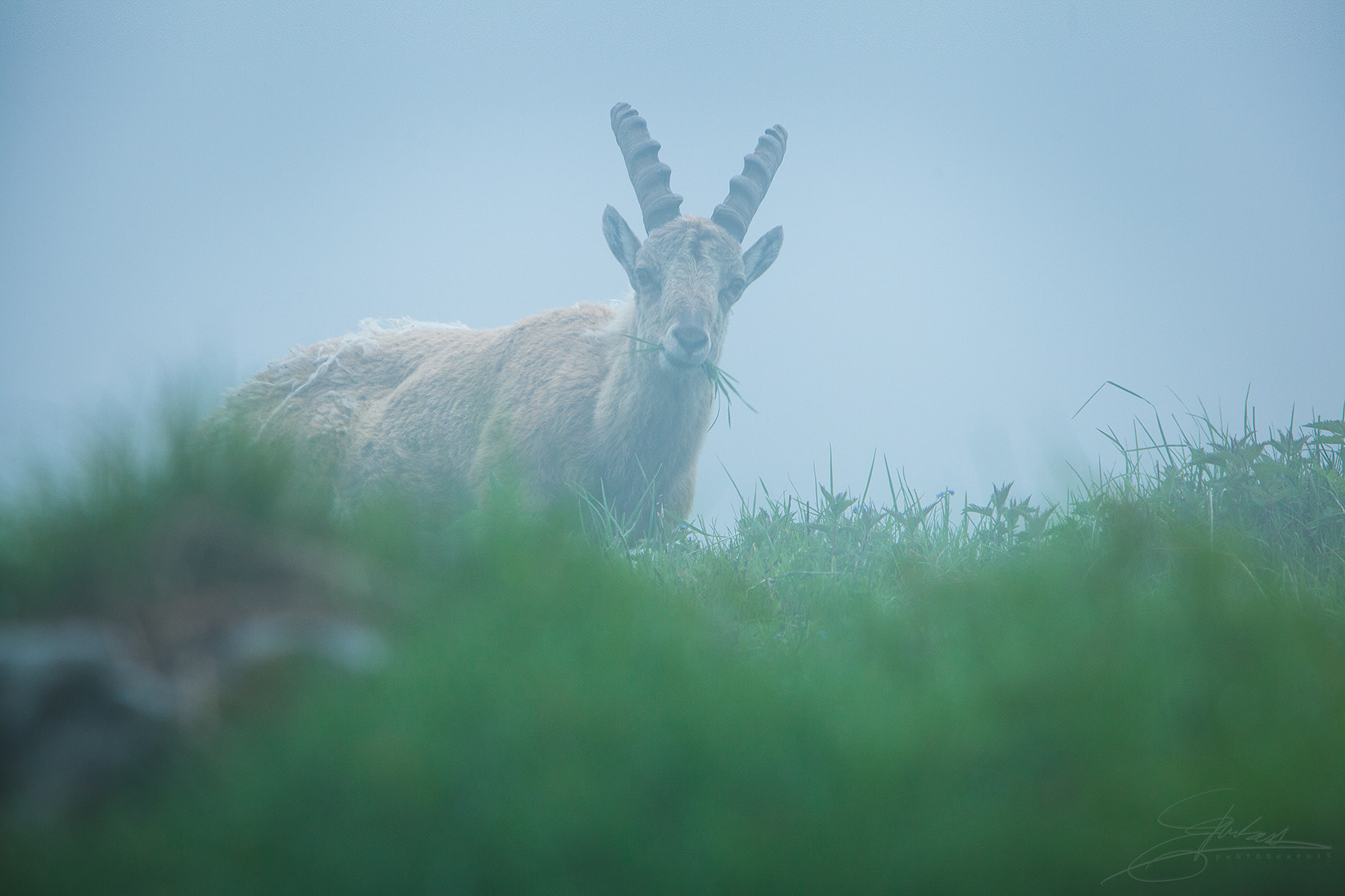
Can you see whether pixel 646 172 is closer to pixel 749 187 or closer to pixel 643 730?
pixel 749 187

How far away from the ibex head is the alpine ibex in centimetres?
2

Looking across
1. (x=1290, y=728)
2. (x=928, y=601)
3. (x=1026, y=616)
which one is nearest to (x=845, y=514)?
(x=928, y=601)

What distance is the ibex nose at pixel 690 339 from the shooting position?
Answer: 5.66 metres

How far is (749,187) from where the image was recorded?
753 centimetres

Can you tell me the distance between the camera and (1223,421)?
444cm

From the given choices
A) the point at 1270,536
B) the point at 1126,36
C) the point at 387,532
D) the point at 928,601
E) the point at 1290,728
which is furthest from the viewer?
the point at 1126,36

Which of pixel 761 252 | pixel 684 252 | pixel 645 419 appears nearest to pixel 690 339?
pixel 645 419

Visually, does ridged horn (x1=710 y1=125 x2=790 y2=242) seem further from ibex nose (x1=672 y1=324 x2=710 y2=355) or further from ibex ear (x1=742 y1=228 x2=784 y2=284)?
ibex nose (x1=672 y1=324 x2=710 y2=355)

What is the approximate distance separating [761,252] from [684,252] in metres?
1.20

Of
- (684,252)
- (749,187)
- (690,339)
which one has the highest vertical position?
(749,187)

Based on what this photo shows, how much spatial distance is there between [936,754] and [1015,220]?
217569 mm

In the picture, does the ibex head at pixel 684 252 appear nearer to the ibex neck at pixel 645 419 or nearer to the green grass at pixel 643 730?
the ibex neck at pixel 645 419

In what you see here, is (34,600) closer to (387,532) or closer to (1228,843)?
(387,532)

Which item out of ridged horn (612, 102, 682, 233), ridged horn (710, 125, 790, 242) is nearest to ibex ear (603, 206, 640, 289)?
ridged horn (612, 102, 682, 233)
